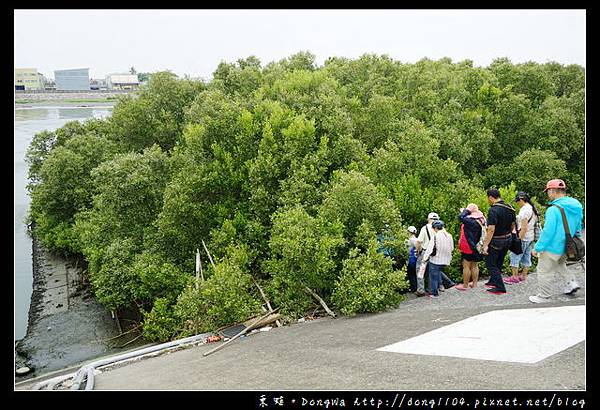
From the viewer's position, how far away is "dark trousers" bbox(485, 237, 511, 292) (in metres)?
8.91

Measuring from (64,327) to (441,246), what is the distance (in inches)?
725

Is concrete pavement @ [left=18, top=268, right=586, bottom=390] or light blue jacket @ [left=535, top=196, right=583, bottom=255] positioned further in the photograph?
light blue jacket @ [left=535, top=196, right=583, bottom=255]

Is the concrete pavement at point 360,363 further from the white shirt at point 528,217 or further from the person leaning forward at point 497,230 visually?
the white shirt at point 528,217

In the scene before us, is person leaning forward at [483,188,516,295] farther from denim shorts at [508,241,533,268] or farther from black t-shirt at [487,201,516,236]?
denim shorts at [508,241,533,268]

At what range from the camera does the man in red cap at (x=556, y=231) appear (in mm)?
7316

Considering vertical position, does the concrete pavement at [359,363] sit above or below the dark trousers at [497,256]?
below

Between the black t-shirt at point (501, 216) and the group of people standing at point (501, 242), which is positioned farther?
the black t-shirt at point (501, 216)

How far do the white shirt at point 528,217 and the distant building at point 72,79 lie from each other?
119832 millimetres

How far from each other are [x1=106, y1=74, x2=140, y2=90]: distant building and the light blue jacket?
12736 centimetres

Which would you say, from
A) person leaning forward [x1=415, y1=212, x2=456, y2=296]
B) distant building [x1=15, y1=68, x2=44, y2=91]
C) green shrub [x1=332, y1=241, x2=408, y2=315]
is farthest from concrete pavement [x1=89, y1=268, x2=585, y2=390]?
distant building [x1=15, y1=68, x2=44, y2=91]

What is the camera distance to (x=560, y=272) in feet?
26.5

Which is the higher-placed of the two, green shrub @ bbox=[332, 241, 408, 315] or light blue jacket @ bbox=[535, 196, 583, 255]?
light blue jacket @ bbox=[535, 196, 583, 255]

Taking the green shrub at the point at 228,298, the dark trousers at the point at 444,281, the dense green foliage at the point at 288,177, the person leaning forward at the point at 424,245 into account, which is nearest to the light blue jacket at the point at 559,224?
the person leaning forward at the point at 424,245

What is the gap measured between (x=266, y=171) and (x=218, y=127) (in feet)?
9.86
